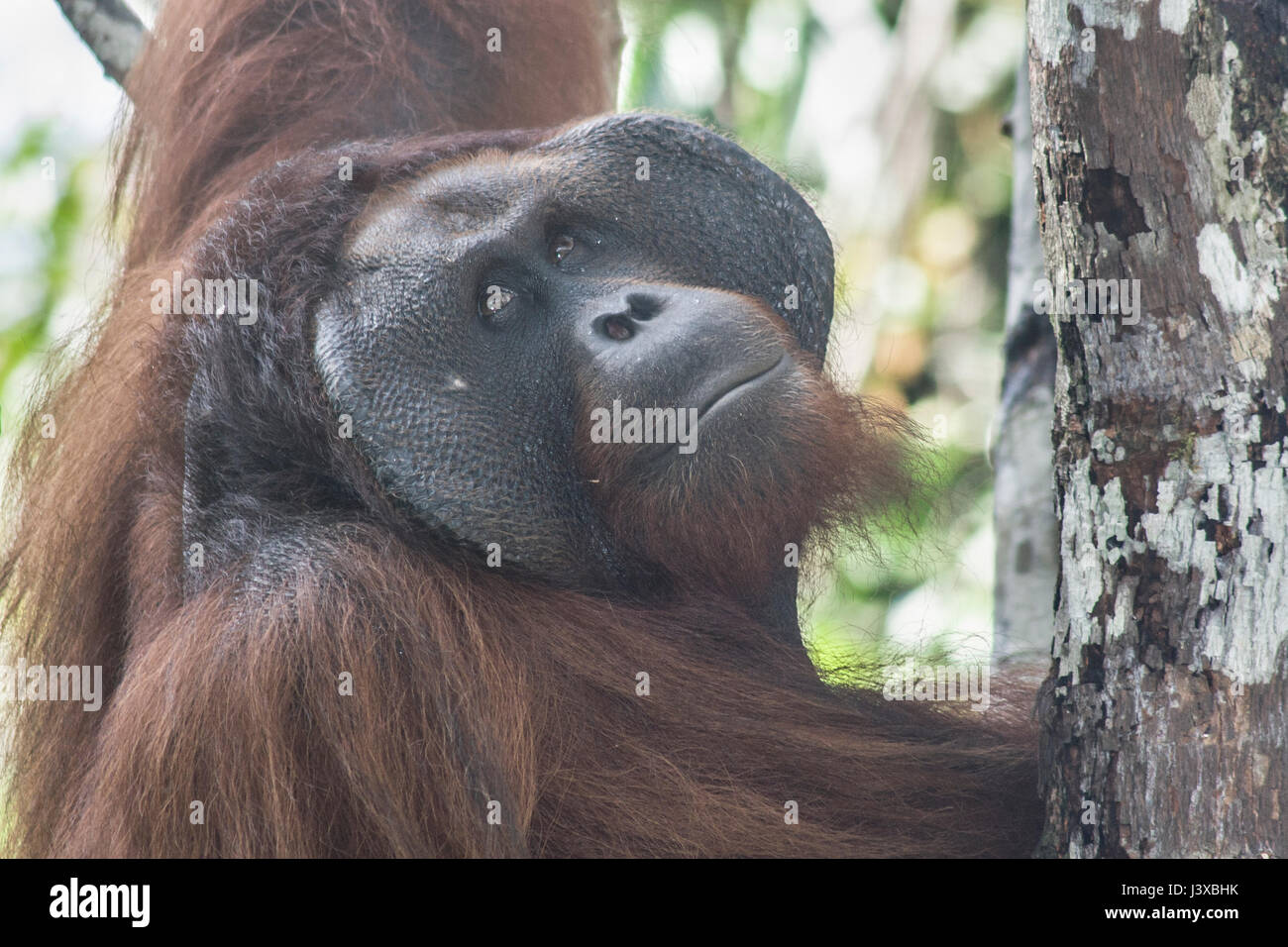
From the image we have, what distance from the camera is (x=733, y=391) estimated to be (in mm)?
2291

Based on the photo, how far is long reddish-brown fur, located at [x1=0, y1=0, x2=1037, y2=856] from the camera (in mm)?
1963

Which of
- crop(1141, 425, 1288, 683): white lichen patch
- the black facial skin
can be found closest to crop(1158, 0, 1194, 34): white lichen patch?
crop(1141, 425, 1288, 683): white lichen patch

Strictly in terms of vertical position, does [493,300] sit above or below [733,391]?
above

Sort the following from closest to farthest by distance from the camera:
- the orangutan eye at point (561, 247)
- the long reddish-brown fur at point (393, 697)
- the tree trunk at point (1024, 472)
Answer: the long reddish-brown fur at point (393, 697), the orangutan eye at point (561, 247), the tree trunk at point (1024, 472)

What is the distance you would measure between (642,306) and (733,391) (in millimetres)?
231

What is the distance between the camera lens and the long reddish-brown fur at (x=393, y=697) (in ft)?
6.44

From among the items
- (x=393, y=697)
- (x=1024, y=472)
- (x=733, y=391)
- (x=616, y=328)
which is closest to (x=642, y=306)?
(x=616, y=328)

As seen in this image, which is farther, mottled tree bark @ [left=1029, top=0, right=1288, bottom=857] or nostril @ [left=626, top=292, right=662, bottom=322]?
nostril @ [left=626, top=292, right=662, bottom=322]

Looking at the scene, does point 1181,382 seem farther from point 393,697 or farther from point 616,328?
point 393,697

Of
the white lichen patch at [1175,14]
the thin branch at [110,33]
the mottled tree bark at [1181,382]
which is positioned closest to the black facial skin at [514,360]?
the mottled tree bark at [1181,382]

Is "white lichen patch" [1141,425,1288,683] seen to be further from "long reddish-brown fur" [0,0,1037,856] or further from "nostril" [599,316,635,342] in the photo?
"nostril" [599,316,635,342]

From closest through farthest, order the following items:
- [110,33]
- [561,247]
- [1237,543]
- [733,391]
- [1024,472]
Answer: [1237,543]
[733,391]
[561,247]
[1024,472]
[110,33]

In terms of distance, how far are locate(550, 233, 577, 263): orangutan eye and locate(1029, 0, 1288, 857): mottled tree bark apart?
3.53ft

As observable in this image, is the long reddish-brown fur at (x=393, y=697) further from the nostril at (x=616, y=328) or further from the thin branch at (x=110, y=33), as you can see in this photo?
the thin branch at (x=110, y=33)
